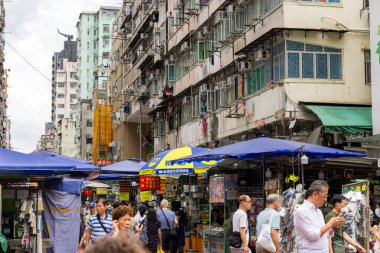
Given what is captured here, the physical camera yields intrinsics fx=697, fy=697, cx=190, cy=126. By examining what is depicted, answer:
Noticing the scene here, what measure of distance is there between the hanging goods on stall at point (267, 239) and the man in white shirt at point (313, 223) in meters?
2.25

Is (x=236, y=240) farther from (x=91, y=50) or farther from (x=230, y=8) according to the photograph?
(x=91, y=50)

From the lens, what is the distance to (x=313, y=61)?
2248 cm

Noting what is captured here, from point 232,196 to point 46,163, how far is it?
15.5 feet

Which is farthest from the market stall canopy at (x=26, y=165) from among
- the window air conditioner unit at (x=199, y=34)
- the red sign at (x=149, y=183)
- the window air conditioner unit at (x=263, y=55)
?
the window air conditioner unit at (x=199, y=34)

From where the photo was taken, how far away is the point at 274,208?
34.9 ft

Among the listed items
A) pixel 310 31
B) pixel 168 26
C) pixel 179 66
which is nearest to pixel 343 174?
pixel 310 31

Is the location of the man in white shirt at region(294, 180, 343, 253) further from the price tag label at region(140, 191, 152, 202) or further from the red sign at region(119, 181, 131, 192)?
the red sign at region(119, 181, 131, 192)

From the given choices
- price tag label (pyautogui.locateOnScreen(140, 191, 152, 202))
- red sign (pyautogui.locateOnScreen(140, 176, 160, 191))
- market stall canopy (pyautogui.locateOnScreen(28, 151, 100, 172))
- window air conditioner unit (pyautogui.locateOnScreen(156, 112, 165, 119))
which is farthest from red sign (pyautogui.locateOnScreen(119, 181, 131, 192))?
market stall canopy (pyautogui.locateOnScreen(28, 151, 100, 172))

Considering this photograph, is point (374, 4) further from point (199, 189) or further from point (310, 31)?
point (199, 189)

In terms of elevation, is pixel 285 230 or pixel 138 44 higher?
pixel 138 44

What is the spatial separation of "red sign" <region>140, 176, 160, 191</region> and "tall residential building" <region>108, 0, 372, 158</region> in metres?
3.81

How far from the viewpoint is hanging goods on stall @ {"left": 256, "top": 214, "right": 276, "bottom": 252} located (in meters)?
10.4

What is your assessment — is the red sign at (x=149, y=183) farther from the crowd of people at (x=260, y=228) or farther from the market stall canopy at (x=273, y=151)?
the market stall canopy at (x=273, y=151)

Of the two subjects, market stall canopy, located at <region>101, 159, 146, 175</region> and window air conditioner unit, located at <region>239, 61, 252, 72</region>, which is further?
window air conditioner unit, located at <region>239, 61, 252, 72</region>
